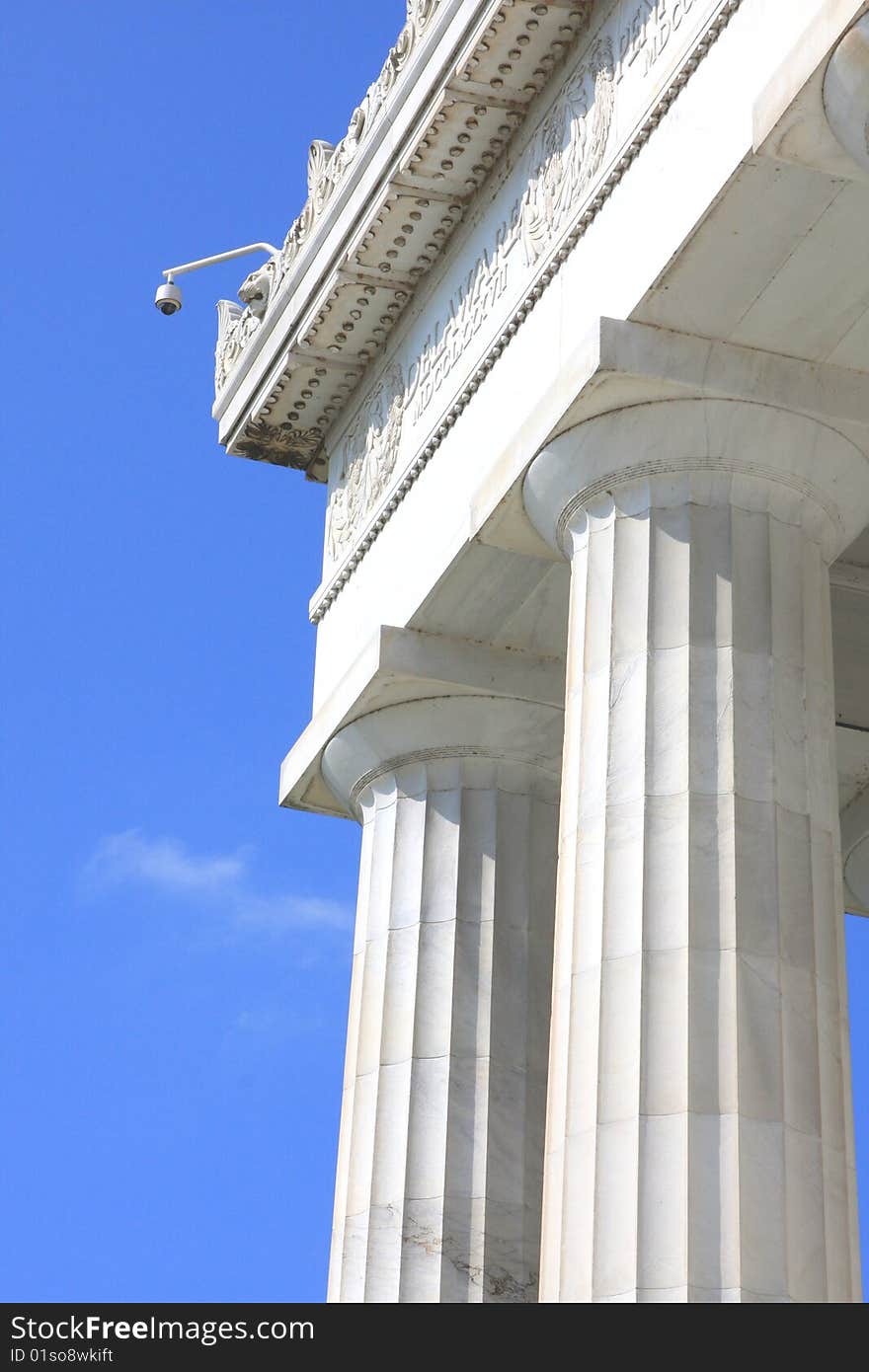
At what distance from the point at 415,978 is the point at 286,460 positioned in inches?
467

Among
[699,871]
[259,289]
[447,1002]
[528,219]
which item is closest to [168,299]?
[259,289]

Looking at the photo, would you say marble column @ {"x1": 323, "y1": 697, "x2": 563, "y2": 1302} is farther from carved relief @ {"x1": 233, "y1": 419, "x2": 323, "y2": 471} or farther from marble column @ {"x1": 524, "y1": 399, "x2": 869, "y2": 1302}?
carved relief @ {"x1": 233, "y1": 419, "x2": 323, "y2": 471}

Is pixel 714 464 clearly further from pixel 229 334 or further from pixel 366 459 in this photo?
pixel 229 334

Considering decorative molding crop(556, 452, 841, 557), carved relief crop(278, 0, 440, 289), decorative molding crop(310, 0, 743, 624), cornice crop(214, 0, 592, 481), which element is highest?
carved relief crop(278, 0, 440, 289)

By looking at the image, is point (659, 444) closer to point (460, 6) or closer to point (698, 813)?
point (698, 813)

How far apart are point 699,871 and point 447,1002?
923cm

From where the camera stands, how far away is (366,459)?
42.6 meters

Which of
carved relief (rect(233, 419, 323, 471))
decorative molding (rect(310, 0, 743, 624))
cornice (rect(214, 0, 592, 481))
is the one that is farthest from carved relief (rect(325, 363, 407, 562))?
decorative molding (rect(310, 0, 743, 624))

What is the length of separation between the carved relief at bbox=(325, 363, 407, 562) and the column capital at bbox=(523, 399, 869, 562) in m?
8.52

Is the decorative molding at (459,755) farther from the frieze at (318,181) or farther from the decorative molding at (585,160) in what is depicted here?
the frieze at (318,181)

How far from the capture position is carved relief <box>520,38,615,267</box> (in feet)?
112

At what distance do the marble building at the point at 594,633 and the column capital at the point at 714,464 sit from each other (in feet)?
0.15

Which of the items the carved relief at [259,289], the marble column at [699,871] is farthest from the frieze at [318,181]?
the marble column at [699,871]
